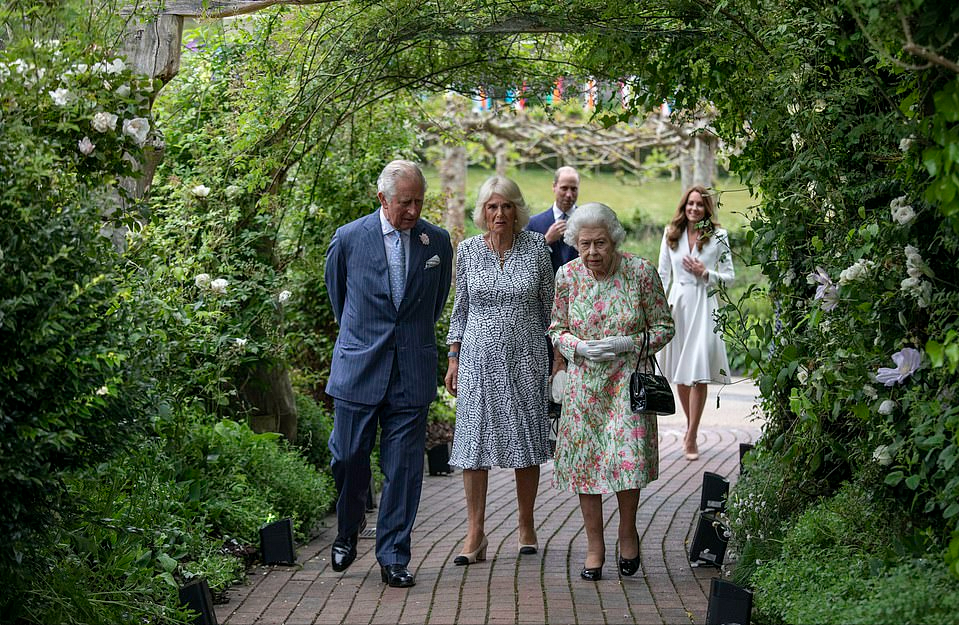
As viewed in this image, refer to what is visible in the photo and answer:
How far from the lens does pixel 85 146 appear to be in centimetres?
401

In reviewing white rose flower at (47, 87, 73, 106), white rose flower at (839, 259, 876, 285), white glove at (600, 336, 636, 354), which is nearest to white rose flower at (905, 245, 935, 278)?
white rose flower at (839, 259, 876, 285)

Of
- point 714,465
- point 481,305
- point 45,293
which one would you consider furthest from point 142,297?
point 714,465

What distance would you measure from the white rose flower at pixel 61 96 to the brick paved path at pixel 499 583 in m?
2.35

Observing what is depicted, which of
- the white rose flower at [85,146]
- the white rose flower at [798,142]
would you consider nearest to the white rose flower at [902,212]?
the white rose flower at [798,142]

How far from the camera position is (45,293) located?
11.8ft

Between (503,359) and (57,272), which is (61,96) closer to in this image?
(57,272)

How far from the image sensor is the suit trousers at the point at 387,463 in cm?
582

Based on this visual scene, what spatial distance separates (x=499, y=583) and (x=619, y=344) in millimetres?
1265

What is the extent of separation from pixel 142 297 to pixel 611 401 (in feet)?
8.01

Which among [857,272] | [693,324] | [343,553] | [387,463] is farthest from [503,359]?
[693,324]

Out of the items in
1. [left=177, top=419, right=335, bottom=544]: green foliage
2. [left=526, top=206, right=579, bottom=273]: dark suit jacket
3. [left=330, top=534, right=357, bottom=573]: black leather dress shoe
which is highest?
[left=526, top=206, right=579, bottom=273]: dark suit jacket

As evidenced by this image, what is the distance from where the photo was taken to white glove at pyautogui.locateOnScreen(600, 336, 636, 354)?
5879 mm

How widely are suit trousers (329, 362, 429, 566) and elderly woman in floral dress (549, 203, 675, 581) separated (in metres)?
0.73

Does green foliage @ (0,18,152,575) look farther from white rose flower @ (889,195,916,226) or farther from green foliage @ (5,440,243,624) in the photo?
white rose flower @ (889,195,916,226)
